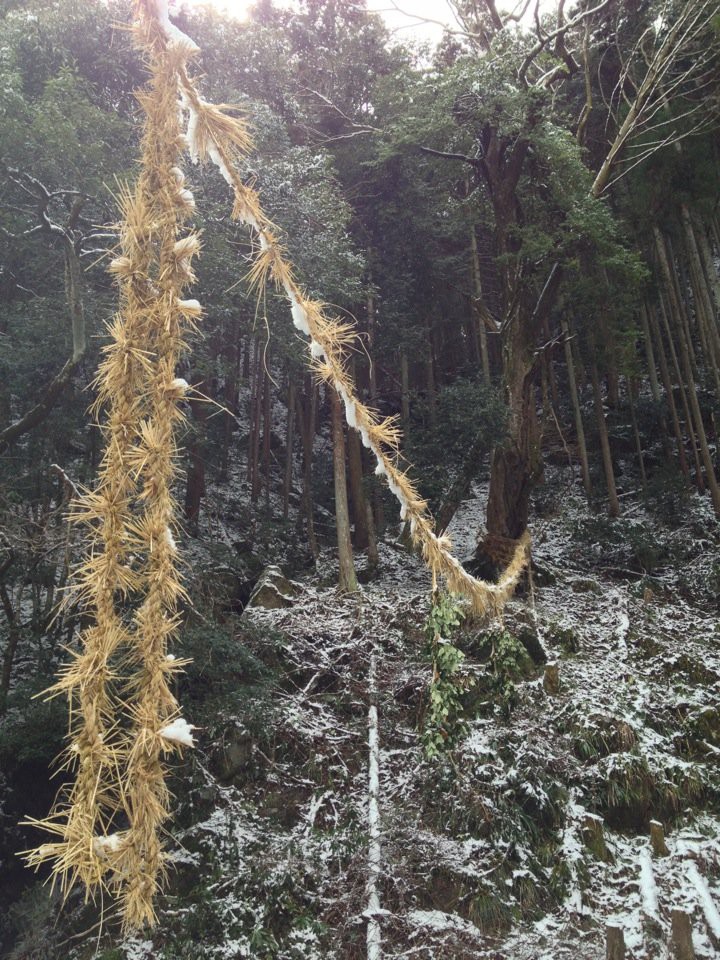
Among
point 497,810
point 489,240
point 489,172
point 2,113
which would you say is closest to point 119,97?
point 2,113

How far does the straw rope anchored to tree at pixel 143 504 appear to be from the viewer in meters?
0.75

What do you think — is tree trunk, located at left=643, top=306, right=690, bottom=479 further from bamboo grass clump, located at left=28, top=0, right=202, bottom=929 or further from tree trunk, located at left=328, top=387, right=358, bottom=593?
bamboo grass clump, located at left=28, top=0, right=202, bottom=929

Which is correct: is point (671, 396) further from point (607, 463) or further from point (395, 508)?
point (395, 508)

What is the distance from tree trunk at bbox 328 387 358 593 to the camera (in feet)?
20.0

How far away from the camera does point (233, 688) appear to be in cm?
413

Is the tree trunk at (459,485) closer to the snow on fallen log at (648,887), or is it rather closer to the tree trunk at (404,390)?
the tree trunk at (404,390)

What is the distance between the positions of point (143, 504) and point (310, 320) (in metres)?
0.41

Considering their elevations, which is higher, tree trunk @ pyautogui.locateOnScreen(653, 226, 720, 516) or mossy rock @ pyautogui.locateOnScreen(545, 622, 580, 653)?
tree trunk @ pyautogui.locateOnScreen(653, 226, 720, 516)

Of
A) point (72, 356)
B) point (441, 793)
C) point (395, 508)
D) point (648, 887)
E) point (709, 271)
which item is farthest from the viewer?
point (395, 508)

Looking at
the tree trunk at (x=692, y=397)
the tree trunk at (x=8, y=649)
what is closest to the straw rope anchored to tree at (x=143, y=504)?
the tree trunk at (x=8, y=649)

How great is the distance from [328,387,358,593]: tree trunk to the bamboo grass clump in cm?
483

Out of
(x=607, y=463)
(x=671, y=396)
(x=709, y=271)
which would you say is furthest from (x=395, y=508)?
(x=709, y=271)

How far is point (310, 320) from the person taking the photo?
40.6 inches

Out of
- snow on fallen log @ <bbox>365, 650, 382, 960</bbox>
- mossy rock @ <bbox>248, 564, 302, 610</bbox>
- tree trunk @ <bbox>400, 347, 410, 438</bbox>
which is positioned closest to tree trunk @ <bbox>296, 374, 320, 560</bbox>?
tree trunk @ <bbox>400, 347, 410, 438</bbox>
